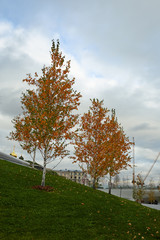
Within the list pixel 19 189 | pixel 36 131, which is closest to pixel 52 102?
pixel 36 131

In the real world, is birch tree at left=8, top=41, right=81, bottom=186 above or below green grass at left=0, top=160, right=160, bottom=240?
above

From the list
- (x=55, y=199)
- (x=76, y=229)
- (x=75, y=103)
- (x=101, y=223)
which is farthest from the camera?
(x=75, y=103)

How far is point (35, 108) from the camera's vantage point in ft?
57.1

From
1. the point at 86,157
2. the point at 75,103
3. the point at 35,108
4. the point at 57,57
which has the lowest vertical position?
the point at 86,157

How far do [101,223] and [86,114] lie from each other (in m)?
16.2

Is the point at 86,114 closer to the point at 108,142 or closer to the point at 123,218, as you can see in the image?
the point at 108,142

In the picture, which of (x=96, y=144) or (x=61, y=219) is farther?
(x=96, y=144)

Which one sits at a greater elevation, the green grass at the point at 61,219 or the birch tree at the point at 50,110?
the birch tree at the point at 50,110

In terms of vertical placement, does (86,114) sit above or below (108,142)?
above

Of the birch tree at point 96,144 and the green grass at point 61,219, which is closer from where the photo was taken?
the green grass at point 61,219

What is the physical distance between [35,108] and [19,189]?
706 cm

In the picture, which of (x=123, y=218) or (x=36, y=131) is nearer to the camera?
(x=123, y=218)

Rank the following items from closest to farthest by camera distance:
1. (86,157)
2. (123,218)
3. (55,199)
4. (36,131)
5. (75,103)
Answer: (123,218), (55,199), (36,131), (75,103), (86,157)

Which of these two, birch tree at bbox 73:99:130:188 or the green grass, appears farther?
birch tree at bbox 73:99:130:188
